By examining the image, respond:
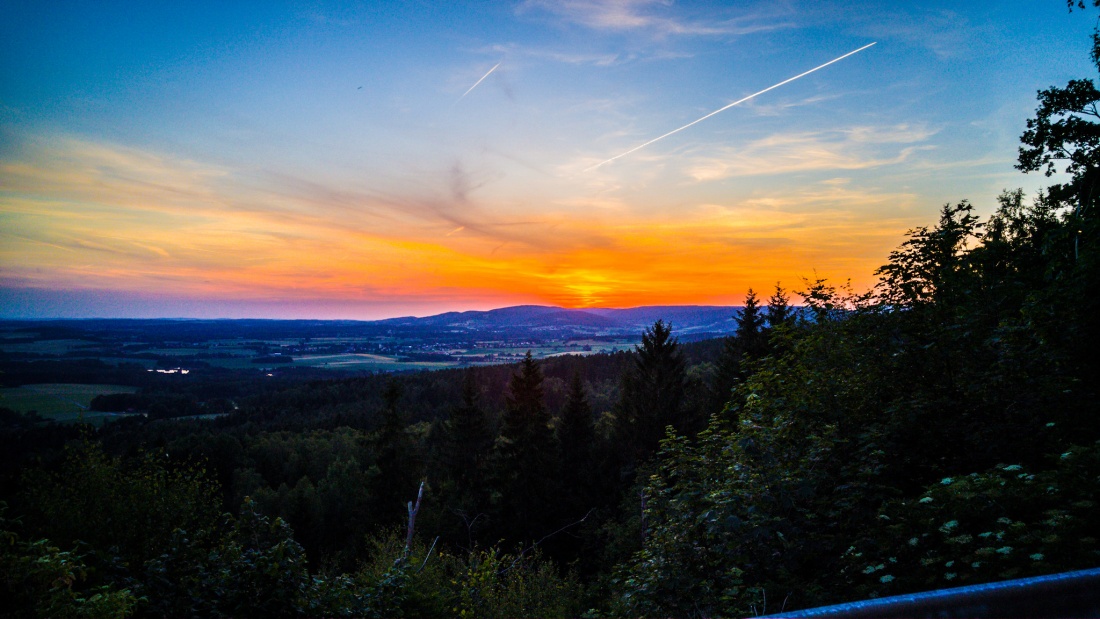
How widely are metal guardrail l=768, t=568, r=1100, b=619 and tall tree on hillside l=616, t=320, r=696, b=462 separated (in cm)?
3024

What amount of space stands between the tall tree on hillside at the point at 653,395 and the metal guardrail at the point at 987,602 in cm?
3024

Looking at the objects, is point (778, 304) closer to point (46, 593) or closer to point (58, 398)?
point (46, 593)

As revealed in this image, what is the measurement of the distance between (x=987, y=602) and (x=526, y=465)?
106 ft

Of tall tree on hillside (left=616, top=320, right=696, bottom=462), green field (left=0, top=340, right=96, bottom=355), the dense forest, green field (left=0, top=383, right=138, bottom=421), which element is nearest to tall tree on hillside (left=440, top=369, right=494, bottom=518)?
tall tree on hillside (left=616, top=320, right=696, bottom=462)

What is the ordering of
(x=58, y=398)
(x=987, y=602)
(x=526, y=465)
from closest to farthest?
(x=987, y=602) → (x=526, y=465) → (x=58, y=398)

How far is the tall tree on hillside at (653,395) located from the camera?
31.4 m

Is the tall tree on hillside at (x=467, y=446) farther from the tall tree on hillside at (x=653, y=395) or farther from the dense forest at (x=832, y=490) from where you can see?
the dense forest at (x=832, y=490)

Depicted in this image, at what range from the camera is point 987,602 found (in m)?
1.67

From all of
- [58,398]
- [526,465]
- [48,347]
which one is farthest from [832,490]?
[48,347]

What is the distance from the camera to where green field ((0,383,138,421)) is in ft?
192

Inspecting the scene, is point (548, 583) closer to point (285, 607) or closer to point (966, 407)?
point (285, 607)

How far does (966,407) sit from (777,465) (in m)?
3.46

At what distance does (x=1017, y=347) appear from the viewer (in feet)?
24.0

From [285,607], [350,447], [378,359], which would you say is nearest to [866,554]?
[285,607]
